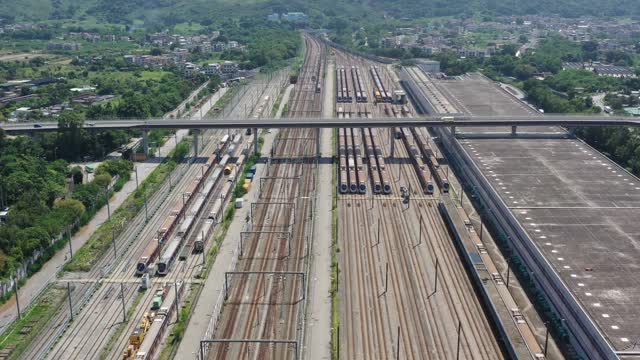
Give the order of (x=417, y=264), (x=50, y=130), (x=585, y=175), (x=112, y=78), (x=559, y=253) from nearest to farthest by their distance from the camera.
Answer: (x=559, y=253) < (x=417, y=264) < (x=585, y=175) < (x=50, y=130) < (x=112, y=78)

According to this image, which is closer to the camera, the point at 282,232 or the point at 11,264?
the point at 11,264

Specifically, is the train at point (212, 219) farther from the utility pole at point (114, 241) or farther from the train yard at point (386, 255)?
the utility pole at point (114, 241)

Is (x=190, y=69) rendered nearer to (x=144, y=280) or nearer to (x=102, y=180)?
(x=102, y=180)

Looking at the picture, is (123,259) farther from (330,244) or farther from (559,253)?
(559,253)

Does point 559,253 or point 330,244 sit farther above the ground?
point 559,253

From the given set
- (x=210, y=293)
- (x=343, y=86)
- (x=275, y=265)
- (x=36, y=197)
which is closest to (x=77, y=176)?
(x=36, y=197)

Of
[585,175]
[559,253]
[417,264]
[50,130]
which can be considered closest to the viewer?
[559,253]

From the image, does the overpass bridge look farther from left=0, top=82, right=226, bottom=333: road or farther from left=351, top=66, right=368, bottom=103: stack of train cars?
left=351, top=66, right=368, bottom=103: stack of train cars

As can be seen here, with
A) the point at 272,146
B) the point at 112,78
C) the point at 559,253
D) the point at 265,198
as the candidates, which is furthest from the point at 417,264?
the point at 112,78
